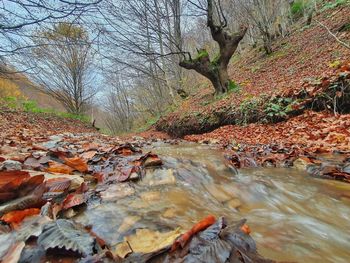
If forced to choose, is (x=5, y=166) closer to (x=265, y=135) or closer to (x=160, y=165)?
(x=160, y=165)

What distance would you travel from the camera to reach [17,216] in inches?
50.0

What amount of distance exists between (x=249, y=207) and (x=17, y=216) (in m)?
1.42

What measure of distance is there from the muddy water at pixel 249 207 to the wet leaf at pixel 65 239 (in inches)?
6.8

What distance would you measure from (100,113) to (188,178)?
42.9 m

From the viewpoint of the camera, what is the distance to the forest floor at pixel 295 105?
4645mm

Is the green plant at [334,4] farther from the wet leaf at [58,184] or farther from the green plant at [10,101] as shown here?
the green plant at [10,101]

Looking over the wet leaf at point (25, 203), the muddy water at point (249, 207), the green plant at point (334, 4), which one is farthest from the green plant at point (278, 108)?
the green plant at point (334, 4)

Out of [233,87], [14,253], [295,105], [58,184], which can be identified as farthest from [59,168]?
[233,87]

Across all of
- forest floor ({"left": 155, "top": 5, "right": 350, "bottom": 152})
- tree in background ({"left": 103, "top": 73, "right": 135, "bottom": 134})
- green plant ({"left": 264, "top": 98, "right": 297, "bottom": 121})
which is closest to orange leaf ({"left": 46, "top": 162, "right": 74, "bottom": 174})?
forest floor ({"left": 155, "top": 5, "right": 350, "bottom": 152})

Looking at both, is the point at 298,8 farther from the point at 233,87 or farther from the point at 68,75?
the point at 68,75

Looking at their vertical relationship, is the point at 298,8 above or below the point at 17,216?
above

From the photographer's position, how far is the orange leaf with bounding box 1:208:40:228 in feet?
4.04

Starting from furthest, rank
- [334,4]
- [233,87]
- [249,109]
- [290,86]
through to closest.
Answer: [334,4], [233,87], [249,109], [290,86]

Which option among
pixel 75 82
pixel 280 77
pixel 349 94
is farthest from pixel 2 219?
pixel 75 82
